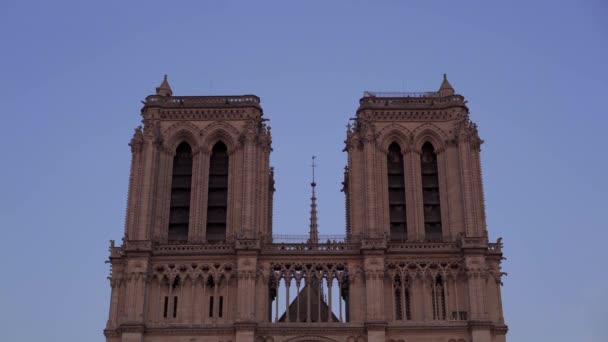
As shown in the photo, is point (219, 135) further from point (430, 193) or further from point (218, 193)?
point (430, 193)

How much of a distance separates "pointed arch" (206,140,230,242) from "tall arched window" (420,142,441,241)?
13.1 meters

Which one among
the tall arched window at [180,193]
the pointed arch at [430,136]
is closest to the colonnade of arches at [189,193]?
the tall arched window at [180,193]

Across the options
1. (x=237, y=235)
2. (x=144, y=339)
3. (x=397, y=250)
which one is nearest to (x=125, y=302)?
(x=144, y=339)

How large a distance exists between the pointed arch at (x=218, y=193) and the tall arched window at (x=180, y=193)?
56.4 inches

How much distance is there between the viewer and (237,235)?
60031 millimetres

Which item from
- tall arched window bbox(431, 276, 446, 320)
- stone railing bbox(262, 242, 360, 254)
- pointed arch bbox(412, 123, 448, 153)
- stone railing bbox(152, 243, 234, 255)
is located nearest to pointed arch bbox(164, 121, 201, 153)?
stone railing bbox(152, 243, 234, 255)

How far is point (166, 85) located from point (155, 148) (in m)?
6.79

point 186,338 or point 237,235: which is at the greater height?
point 237,235

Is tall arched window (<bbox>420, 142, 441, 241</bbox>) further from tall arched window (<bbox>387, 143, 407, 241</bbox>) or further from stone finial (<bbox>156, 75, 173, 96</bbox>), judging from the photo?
stone finial (<bbox>156, 75, 173, 96</bbox>)

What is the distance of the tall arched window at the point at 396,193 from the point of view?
6259cm

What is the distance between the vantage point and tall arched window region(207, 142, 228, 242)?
6253 centimetres

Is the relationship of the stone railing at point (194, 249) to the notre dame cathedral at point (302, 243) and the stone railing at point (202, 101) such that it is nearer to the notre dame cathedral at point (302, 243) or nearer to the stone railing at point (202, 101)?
the notre dame cathedral at point (302, 243)

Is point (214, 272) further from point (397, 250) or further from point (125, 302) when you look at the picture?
point (397, 250)

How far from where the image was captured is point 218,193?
209ft
